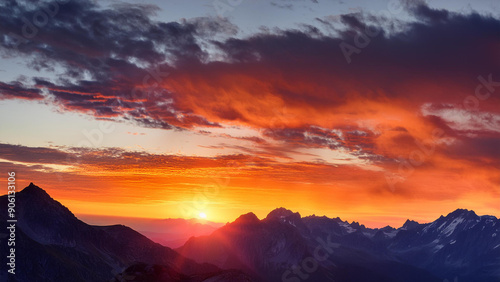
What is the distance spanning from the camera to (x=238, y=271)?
591 ft

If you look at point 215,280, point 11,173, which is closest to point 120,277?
point 215,280

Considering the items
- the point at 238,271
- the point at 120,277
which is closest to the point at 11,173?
the point at 120,277

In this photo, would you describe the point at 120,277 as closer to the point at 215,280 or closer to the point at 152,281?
the point at 152,281

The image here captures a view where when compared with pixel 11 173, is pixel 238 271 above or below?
below

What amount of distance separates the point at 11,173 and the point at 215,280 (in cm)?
8247

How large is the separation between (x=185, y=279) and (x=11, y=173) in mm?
74104

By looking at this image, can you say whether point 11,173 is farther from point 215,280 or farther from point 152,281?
point 215,280

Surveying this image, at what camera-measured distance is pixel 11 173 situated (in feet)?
586

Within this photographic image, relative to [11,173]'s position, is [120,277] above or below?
below

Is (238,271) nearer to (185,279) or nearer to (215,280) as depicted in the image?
(215,280)

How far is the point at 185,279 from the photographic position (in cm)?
18925

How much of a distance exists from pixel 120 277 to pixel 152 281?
13.6m

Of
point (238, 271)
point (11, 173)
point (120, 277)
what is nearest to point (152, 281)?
point (120, 277)

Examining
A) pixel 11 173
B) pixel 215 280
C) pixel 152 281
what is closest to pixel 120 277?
pixel 152 281
